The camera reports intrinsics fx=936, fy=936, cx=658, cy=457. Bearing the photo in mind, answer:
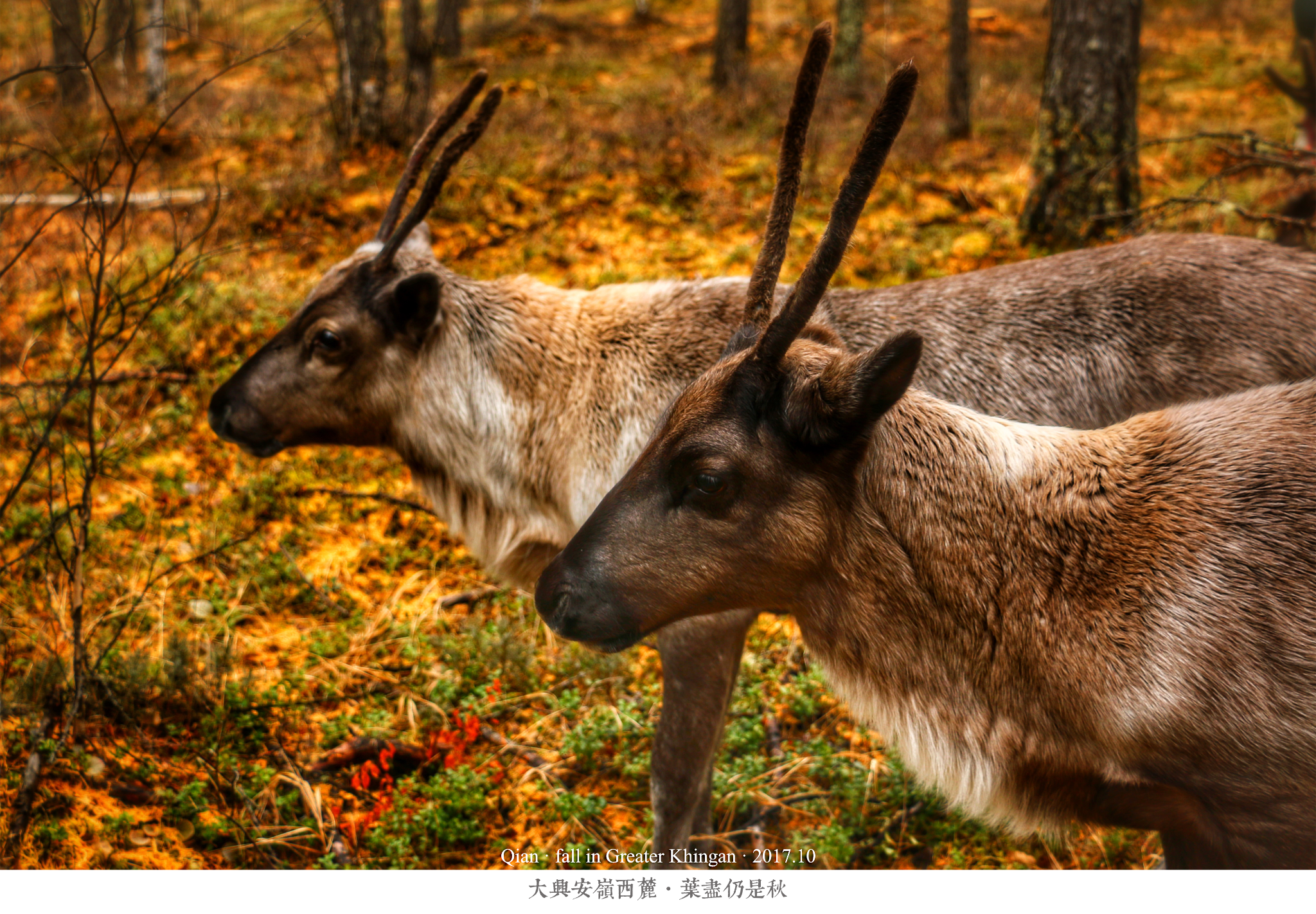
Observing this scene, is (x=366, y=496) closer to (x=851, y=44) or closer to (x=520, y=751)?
(x=520, y=751)

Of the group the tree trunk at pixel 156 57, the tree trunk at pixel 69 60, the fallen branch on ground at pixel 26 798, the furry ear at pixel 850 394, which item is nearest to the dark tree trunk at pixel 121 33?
the tree trunk at pixel 156 57

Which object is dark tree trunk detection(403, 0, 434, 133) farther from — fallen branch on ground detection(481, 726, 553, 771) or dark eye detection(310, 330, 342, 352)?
fallen branch on ground detection(481, 726, 553, 771)

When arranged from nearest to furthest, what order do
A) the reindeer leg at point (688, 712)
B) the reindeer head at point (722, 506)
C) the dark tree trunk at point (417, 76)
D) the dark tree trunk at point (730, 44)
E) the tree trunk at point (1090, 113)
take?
the reindeer head at point (722, 506) → the reindeer leg at point (688, 712) → the tree trunk at point (1090, 113) → the dark tree trunk at point (417, 76) → the dark tree trunk at point (730, 44)

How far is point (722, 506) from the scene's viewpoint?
295 cm

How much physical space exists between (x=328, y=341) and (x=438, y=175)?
972 millimetres

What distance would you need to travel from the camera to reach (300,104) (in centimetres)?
1330

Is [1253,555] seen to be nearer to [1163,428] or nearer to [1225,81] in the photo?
[1163,428]

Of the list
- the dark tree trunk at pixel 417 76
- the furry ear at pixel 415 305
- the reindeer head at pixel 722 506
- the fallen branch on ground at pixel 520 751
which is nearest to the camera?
the reindeer head at pixel 722 506

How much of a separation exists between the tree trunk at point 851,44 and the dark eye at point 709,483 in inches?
479

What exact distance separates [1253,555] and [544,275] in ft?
23.0

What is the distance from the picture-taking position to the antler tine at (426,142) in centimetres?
474

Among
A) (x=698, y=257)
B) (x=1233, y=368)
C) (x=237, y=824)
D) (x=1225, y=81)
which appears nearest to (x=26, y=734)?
(x=237, y=824)

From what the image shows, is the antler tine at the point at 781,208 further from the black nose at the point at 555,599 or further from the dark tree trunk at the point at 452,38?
the dark tree trunk at the point at 452,38

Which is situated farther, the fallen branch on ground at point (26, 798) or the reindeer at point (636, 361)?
the reindeer at point (636, 361)
